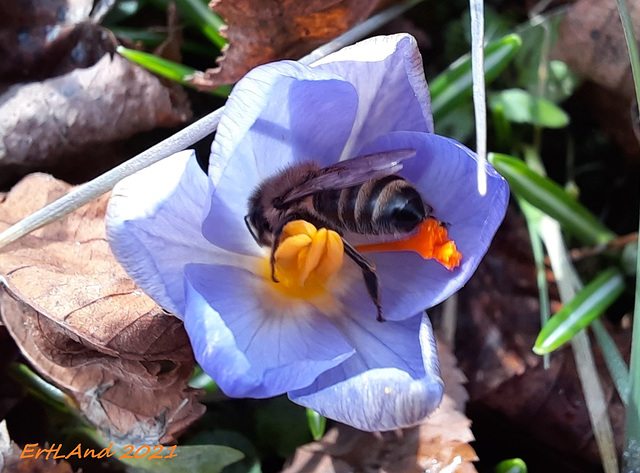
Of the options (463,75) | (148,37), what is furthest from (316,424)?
(148,37)

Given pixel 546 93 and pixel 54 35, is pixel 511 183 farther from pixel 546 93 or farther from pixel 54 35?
pixel 54 35

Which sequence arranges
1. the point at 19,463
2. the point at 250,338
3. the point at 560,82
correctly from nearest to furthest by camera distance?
the point at 250,338 → the point at 19,463 → the point at 560,82

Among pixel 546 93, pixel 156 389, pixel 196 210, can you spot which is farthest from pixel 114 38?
pixel 546 93

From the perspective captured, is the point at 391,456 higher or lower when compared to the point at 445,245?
lower

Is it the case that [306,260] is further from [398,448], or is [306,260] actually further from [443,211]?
[398,448]

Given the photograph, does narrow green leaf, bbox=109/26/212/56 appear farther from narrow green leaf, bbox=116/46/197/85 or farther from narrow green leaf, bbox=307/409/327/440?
narrow green leaf, bbox=307/409/327/440

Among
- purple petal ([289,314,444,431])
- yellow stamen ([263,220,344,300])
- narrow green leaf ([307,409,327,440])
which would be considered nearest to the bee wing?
yellow stamen ([263,220,344,300])

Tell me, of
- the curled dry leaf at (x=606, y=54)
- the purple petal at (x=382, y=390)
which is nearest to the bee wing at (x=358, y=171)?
the purple petal at (x=382, y=390)
